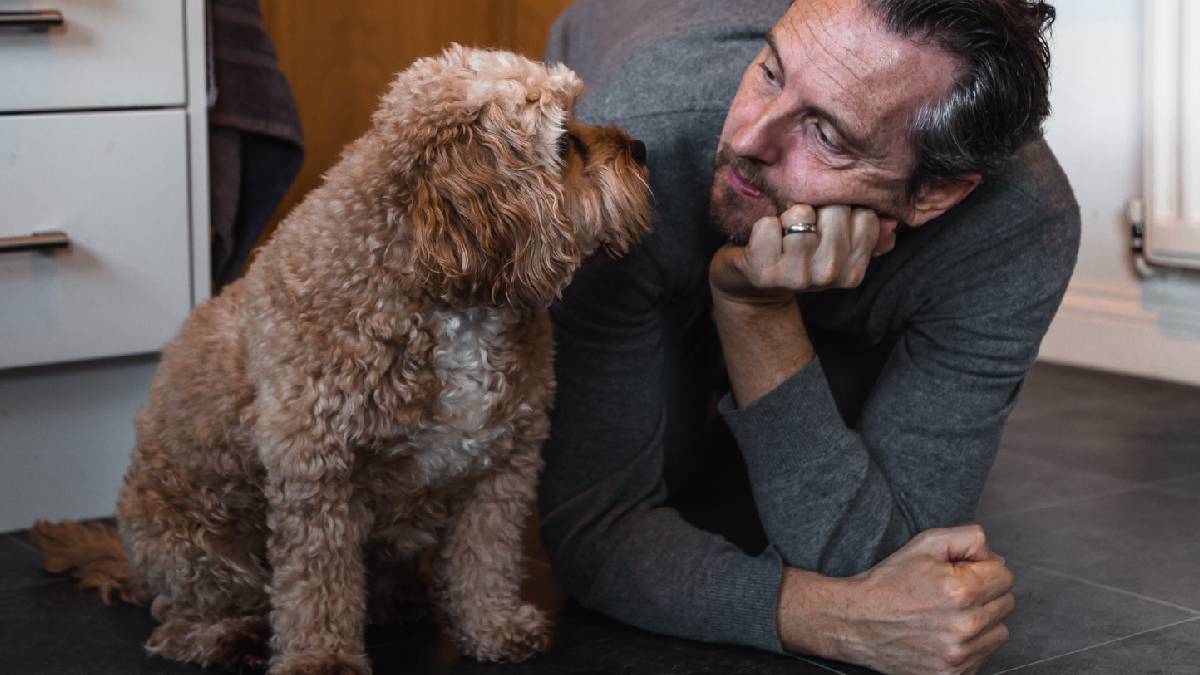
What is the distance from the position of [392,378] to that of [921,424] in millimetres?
691

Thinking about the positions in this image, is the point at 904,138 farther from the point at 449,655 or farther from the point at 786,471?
the point at 449,655

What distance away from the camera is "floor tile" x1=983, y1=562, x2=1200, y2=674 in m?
1.75

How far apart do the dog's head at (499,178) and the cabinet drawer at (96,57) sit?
76 cm

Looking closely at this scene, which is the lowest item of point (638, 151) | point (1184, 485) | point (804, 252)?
point (1184, 485)

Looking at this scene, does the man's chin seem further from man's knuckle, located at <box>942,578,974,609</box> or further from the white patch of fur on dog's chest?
man's knuckle, located at <box>942,578,974,609</box>

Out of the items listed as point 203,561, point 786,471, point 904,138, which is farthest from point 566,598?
point 904,138

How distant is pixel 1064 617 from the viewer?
6.11 ft

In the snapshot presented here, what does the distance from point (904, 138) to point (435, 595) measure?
81 centimetres

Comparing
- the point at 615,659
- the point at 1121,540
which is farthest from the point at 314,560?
the point at 1121,540

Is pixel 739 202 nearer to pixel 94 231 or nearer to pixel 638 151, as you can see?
pixel 638 151

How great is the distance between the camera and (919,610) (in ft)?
5.30

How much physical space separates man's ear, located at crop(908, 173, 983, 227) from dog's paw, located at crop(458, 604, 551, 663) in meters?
0.68

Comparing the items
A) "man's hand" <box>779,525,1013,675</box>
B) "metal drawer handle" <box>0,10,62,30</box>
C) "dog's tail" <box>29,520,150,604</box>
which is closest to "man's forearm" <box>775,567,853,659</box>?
"man's hand" <box>779,525,1013,675</box>

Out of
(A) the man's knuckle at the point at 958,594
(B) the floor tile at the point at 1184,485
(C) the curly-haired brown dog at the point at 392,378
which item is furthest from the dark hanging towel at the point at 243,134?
(B) the floor tile at the point at 1184,485
